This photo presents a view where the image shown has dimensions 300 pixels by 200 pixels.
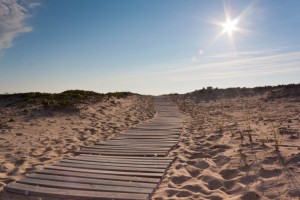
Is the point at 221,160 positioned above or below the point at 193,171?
above

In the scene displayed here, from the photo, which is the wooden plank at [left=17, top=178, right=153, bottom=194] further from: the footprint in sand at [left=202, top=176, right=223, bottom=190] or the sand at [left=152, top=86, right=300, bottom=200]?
the footprint in sand at [left=202, top=176, right=223, bottom=190]

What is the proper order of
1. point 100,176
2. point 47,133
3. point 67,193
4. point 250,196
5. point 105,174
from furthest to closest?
point 47,133 < point 105,174 < point 100,176 < point 67,193 < point 250,196

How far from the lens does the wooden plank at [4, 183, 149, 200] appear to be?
4039 millimetres

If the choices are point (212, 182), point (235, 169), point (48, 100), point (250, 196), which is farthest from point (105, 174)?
point (48, 100)

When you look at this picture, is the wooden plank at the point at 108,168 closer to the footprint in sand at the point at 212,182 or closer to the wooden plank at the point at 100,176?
the wooden plank at the point at 100,176

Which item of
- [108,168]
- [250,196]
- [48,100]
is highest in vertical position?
[48,100]

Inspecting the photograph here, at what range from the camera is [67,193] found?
414cm

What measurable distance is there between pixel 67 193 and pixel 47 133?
6.00 meters

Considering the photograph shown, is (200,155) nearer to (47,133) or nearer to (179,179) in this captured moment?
(179,179)

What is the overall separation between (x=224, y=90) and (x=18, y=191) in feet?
90.7

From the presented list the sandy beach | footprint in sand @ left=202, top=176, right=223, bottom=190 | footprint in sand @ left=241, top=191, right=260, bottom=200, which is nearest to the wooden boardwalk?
the sandy beach

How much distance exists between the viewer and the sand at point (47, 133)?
240 inches

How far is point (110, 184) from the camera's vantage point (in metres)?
4.49

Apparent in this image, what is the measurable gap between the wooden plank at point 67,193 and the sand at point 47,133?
15 centimetres
